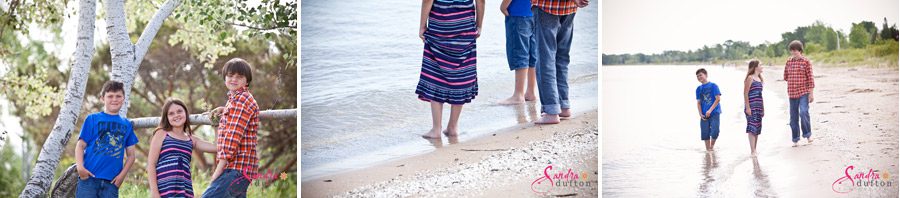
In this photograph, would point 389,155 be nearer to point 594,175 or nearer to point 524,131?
point 524,131

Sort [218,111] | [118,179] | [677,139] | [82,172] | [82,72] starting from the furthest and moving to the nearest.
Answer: [677,139] → [82,72] → [218,111] → [118,179] → [82,172]

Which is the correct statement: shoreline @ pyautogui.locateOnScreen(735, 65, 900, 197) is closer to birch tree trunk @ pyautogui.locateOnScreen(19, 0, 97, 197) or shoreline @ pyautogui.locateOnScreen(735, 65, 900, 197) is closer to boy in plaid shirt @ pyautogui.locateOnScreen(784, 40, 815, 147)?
boy in plaid shirt @ pyautogui.locateOnScreen(784, 40, 815, 147)

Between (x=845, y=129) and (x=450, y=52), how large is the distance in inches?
94.4

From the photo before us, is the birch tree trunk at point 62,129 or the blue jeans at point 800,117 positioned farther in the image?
the blue jeans at point 800,117

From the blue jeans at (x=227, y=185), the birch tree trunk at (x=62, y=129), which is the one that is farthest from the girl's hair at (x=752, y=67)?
the birch tree trunk at (x=62, y=129)

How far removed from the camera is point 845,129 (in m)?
5.71

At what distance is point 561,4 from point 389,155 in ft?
4.43

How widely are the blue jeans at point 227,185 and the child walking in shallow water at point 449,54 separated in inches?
43.7

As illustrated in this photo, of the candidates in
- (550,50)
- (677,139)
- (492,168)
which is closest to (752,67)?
(677,139)

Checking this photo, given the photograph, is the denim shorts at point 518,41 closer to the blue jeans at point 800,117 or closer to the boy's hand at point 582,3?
the boy's hand at point 582,3

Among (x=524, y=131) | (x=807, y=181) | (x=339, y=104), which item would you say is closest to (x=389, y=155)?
(x=339, y=104)

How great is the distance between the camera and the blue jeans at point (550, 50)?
5680 millimetres

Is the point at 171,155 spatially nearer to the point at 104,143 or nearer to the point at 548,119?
the point at 104,143

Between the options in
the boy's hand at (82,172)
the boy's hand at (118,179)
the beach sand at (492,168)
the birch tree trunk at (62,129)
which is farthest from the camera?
the birch tree trunk at (62,129)
